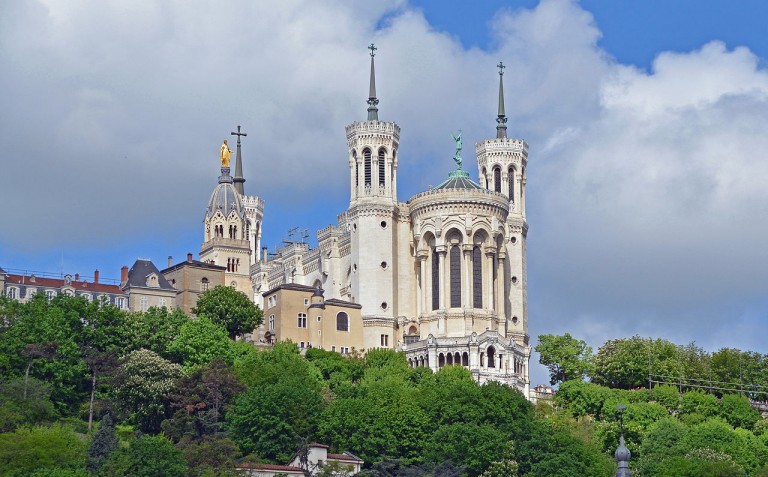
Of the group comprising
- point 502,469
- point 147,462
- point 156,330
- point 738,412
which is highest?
point 156,330

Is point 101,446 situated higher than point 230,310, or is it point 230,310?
point 230,310

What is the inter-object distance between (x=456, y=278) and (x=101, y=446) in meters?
46.5

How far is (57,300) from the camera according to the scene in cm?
11488

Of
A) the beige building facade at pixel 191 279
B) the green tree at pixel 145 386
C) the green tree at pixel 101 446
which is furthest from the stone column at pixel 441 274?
the green tree at pixel 101 446

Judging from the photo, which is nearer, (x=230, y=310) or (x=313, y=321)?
(x=230, y=310)

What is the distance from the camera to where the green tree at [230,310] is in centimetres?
12756

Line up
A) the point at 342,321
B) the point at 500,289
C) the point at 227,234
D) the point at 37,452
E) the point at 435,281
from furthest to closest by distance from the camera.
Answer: the point at 227,234
the point at 500,289
the point at 435,281
the point at 342,321
the point at 37,452

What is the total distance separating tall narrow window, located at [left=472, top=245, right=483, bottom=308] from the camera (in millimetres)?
133125

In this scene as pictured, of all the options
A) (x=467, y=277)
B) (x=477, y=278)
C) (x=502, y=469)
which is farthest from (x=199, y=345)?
(x=502, y=469)

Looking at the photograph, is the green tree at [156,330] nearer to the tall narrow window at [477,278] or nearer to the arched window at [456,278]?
the arched window at [456,278]

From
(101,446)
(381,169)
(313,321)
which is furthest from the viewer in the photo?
(381,169)

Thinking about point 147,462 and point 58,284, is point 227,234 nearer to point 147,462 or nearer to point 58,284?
point 58,284

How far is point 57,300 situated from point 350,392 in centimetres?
2231

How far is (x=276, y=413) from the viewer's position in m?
98.9
